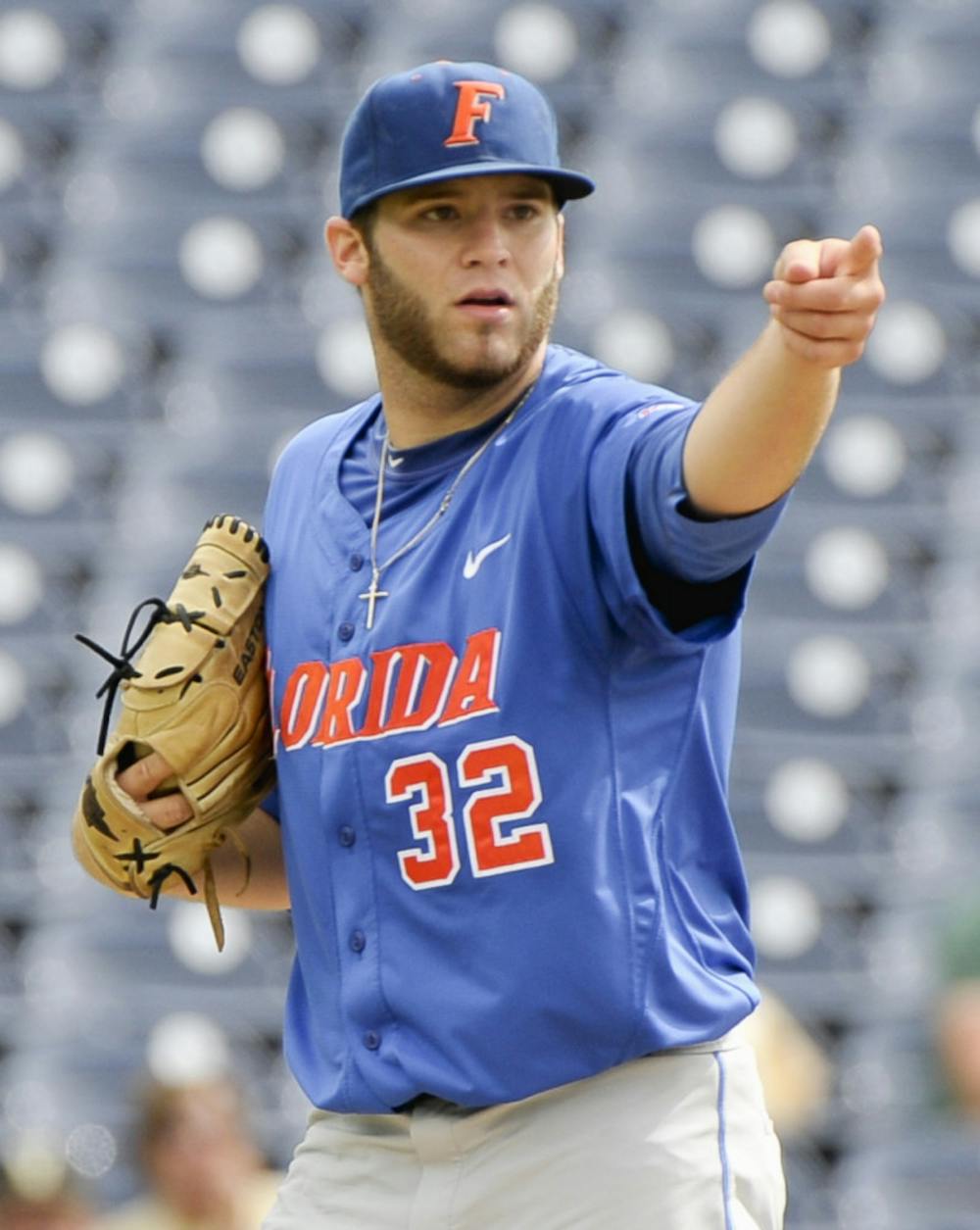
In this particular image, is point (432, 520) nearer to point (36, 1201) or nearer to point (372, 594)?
point (372, 594)

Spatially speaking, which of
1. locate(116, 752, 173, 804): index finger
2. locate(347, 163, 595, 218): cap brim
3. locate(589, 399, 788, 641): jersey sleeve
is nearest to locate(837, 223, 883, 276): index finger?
locate(589, 399, 788, 641): jersey sleeve

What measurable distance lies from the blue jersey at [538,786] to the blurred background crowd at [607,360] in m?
1.91

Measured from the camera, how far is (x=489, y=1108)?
6.48ft

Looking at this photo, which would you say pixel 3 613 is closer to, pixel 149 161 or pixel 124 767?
pixel 149 161

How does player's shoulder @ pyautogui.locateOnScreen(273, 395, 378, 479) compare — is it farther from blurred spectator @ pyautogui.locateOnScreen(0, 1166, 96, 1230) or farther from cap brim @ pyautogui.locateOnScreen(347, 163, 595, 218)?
blurred spectator @ pyautogui.locateOnScreen(0, 1166, 96, 1230)

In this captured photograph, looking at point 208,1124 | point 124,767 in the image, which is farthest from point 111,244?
point 124,767

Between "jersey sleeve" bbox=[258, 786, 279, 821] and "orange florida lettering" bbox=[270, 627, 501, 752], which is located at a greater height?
"orange florida lettering" bbox=[270, 627, 501, 752]

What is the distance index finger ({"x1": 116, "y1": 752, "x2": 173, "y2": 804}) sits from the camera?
2.28 meters

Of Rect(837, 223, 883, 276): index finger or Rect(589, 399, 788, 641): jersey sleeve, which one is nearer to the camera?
Rect(837, 223, 883, 276): index finger

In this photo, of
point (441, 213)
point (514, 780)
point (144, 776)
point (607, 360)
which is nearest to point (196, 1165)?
point (144, 776)

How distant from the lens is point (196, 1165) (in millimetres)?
3807

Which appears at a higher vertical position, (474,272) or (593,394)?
(474,272)

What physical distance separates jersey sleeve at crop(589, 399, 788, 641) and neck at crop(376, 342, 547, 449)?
0.60 ft

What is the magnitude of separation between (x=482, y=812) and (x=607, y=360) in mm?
4383
